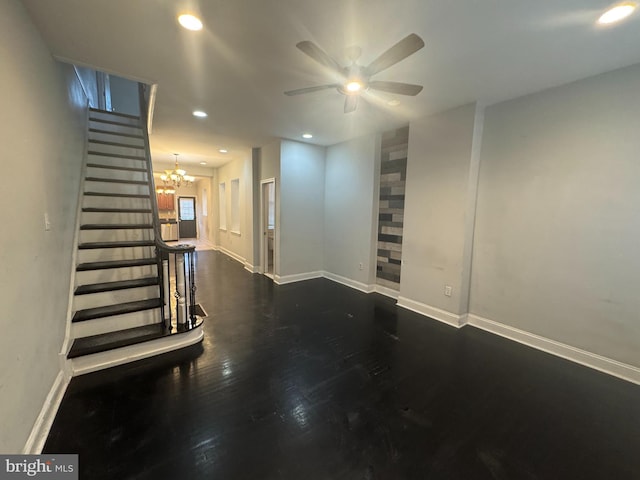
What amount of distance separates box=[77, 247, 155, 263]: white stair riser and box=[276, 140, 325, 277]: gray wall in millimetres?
2232

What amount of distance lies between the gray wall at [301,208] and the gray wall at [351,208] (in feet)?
0.58

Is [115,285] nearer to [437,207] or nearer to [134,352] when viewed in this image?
[134,352]

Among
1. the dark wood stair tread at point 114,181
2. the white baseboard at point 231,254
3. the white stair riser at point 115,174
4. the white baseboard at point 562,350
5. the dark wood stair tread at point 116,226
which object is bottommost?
the white baseboard at point 562,350

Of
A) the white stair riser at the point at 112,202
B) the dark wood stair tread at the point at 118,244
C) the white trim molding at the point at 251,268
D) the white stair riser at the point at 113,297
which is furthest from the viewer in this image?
the white trim molding at the point at 251,268

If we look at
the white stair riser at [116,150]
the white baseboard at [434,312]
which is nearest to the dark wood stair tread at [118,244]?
the white stair riser at [116,150]

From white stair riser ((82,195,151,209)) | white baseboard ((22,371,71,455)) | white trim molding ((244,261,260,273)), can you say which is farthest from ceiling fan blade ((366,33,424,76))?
white trim molding ((244,261,260,273))

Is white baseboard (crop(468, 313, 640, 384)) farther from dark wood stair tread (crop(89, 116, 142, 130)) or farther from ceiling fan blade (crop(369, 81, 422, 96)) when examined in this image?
dark wood stair tread (crop(89, 116, 142, 130))

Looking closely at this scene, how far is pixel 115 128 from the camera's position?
4676mm

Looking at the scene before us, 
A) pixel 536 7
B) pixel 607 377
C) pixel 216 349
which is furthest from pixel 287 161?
pixel 607 377

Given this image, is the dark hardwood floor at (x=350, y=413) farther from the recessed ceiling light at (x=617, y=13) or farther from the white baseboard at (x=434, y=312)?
the recessed ceiling light at (x=617, y=13)

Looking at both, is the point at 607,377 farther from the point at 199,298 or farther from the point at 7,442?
the point at 199,298

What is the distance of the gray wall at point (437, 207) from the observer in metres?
3.24

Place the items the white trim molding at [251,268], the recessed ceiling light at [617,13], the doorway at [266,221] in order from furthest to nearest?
1. the white trim molding at [251,268]
2. the doorway at [266,221]
3. the recessed ceiling light at [617,13]

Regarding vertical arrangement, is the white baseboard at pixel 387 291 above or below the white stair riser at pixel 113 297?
below
